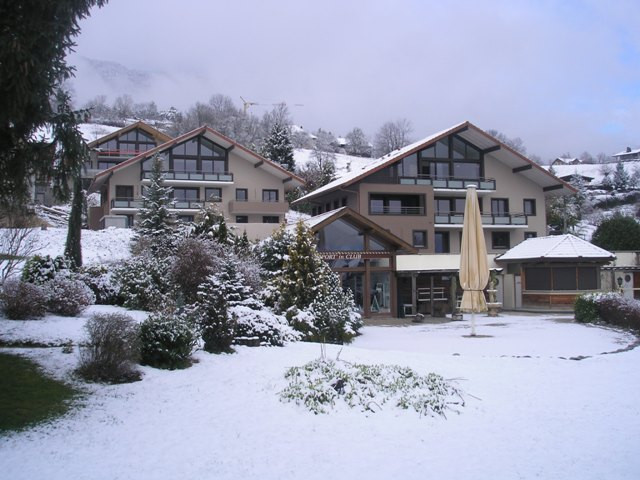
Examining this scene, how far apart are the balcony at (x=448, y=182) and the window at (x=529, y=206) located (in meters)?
3.58

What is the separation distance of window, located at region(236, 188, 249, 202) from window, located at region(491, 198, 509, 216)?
19.3m

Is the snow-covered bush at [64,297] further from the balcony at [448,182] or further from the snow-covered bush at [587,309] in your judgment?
the balcony at [448,182]

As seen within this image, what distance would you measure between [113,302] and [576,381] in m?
13.7

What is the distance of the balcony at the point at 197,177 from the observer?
43.5 meters

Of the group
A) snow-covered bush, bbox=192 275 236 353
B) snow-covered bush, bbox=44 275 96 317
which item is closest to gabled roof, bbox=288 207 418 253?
snow-covered bush, bbox=44 275 96 317

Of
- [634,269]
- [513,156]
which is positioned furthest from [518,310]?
[513,156]

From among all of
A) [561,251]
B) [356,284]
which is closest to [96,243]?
[356,284]

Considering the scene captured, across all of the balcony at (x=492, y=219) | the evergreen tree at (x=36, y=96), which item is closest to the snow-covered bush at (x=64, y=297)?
the evergreen tree at (x=36, y=96)

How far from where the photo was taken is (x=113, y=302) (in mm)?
18594

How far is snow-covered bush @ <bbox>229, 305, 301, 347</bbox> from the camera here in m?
13.3

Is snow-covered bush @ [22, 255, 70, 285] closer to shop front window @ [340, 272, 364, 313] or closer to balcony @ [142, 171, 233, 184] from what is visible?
shop front window @ [340, 272, 364, 313]

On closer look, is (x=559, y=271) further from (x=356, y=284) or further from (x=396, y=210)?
(x=396, y=210)

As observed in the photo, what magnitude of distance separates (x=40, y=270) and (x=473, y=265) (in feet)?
42.4

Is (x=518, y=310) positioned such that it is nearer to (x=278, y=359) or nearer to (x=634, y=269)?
(x=634, y=269)
